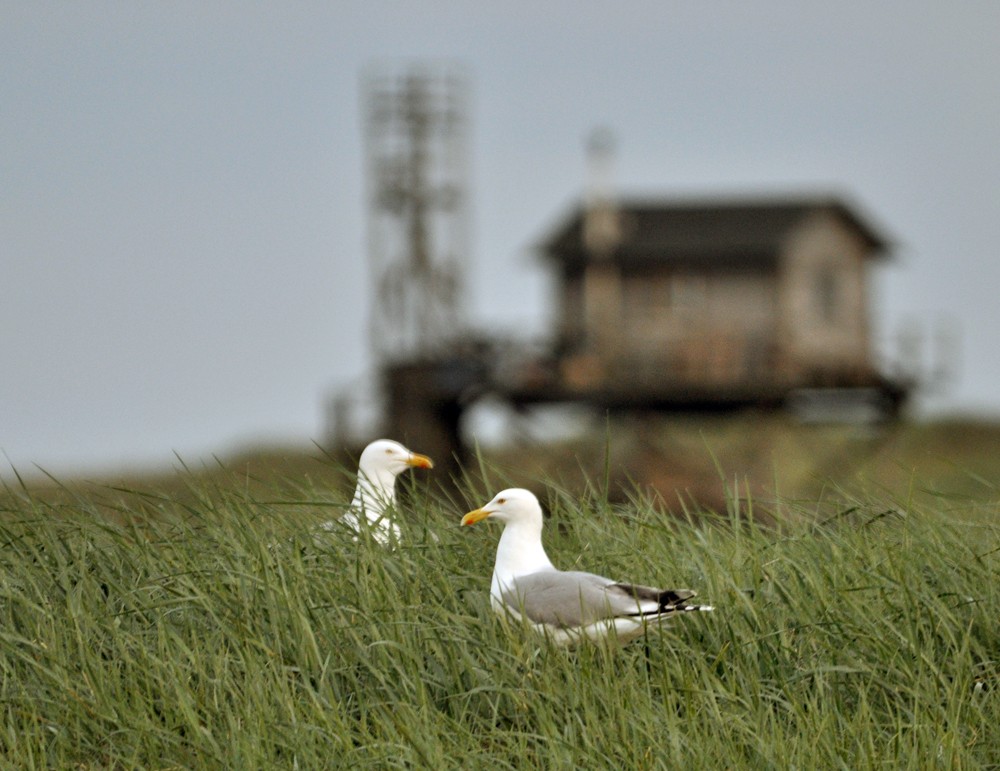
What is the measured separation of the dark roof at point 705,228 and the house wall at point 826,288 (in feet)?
1.44

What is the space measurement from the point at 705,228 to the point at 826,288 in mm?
3805

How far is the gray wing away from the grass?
16cm

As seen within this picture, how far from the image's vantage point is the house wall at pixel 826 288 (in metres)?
42.3

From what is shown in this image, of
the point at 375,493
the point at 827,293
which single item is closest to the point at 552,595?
the point at 375,493

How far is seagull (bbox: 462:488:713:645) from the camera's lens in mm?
5660

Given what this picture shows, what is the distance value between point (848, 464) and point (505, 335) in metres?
8.82

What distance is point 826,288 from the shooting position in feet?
144

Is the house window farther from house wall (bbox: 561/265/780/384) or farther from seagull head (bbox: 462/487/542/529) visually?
seagull head (bbox: 462/487/542/529)

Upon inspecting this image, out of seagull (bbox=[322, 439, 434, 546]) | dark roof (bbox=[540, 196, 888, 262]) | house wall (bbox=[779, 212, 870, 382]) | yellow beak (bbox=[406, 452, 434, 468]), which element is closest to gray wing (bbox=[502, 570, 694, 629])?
yellow beak (bbox=[406, 452, 434, 468])

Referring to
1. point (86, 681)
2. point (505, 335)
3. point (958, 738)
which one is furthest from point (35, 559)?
point (505, 335)

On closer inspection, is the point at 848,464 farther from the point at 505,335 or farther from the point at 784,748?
the point at 784,748

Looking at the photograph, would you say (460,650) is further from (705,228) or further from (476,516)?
(705,228)

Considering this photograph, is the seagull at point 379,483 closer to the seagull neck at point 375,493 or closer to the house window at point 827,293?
the seagull neck at point 375,493

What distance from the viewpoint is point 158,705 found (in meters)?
6.16
